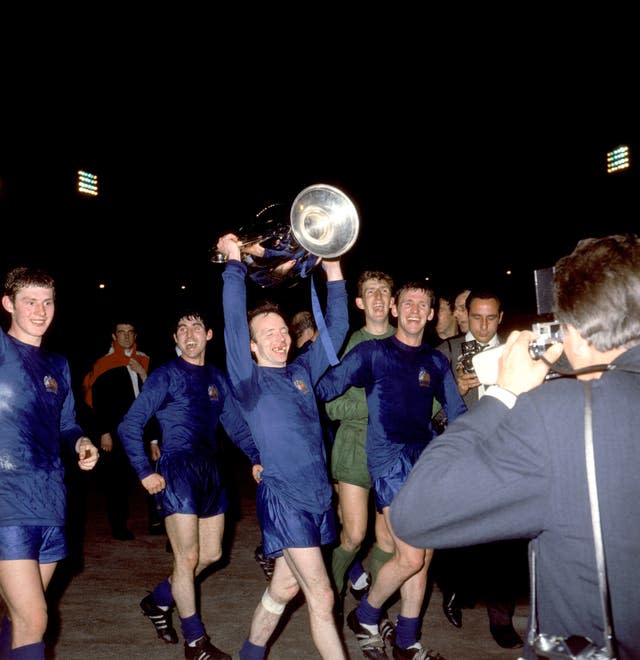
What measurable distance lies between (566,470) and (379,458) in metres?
2.82

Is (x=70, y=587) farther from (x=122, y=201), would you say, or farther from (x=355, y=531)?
(x=122, y=201)

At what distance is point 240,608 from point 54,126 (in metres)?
16.8

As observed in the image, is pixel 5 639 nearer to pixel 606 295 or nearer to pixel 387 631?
pixel 387 631

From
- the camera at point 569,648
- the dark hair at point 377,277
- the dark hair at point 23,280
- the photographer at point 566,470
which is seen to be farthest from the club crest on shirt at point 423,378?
the camera at point 569,648

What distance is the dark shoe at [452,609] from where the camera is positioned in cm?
423

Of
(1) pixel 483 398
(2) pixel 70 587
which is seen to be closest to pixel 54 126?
(2) pixel 70 587

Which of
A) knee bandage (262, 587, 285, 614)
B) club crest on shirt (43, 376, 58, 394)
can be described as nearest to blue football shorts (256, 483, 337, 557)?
knee bandage (262, 587, 285, 614)

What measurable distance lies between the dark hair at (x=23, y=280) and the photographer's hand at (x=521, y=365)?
2801 mm

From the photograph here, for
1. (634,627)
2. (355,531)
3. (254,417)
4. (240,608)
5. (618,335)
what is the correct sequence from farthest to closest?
(240,608) → (355,531) → (254,417) → (618,335) → (634,627)

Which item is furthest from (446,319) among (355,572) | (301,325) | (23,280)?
(23,280)

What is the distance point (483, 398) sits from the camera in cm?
140

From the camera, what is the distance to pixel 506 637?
153 inches

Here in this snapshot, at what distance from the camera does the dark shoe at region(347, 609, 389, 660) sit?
3.76 metres

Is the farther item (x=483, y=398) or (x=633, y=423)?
(x=483, y=398)
